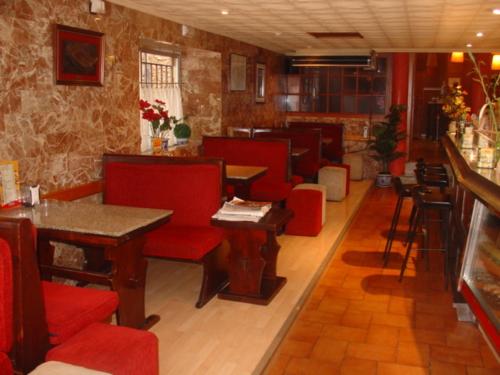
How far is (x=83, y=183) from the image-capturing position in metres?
4.71

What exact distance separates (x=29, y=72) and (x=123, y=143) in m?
1.36

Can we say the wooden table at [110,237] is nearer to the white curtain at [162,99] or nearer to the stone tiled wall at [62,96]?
the stone tiled wall at [62,96]

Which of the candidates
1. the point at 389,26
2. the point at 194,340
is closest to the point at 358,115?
the point at 389,26

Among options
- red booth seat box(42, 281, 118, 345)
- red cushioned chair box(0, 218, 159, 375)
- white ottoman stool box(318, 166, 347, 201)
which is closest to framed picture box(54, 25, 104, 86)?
red booth seat box(42, 281, 118, 345)

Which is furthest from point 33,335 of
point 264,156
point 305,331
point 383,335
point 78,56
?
point 264,156

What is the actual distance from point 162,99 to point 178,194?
2459 millimetres

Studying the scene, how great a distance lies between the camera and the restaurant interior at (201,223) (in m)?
3.15

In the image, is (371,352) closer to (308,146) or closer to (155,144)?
(155,144)

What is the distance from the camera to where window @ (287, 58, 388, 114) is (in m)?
10.7

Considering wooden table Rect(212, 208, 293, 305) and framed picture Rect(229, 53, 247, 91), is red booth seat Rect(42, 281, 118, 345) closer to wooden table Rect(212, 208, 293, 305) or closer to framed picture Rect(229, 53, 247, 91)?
wooden table Rect(212, 208, 293, 305)

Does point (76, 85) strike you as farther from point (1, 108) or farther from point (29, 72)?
point (1, 108)

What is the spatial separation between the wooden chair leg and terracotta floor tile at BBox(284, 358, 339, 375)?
0.96 meters

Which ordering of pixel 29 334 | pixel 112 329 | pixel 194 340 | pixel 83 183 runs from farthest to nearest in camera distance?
pixel 83 183, pixel 194 340, pixel 112 329, pixel 29 334

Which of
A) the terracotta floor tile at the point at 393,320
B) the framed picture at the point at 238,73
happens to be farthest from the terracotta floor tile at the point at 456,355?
the framed picture at the point at 238,73
